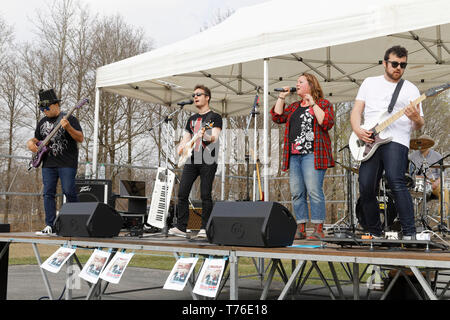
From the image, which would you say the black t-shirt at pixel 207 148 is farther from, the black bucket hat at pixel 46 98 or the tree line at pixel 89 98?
the tree line at pixel 89 98

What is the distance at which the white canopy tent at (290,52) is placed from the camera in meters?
4.32

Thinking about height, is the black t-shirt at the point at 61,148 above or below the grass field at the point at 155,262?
above

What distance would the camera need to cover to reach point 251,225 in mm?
3697

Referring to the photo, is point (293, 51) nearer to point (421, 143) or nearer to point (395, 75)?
point (395, 75)

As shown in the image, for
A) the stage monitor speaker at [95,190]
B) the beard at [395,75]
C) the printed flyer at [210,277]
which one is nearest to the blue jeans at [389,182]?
the beard at [395,75]

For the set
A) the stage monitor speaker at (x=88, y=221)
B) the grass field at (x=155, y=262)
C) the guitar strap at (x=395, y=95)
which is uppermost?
the guitar strap at (x=395, y=95)

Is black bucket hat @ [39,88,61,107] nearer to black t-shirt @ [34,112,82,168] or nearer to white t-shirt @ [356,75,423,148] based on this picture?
black t-shirt @ [34,112,82,168]

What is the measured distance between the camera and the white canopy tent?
14.2ft

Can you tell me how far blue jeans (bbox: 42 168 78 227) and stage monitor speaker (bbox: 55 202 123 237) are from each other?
1.88 feet

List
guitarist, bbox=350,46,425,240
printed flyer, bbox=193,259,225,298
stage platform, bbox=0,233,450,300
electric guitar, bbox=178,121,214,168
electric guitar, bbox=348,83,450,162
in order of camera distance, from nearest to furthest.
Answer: stage platform, bbox=0,233,450,300
printed flyer, bbox=193,259,225,298
guitarist, bbox=350,46,425,240
electric guitar, bbox=348,83,450,162
electric guitar, bbox=178,121,214,168

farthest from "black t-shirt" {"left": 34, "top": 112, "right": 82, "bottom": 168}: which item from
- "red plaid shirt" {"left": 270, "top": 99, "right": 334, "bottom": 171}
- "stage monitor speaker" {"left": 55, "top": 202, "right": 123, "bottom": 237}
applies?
"red plaid shirt" {"left": 270, "top": 99, "right": 334, "bottom": 171}

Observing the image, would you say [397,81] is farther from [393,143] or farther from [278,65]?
[278,65]

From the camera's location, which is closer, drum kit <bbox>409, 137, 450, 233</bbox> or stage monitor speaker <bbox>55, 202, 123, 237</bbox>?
stage monitor speaker <bbox>55, 202, 123, 237</bbox>
